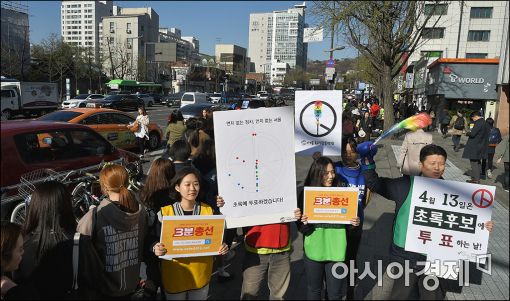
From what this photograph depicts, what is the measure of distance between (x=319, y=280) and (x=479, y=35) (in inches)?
2393

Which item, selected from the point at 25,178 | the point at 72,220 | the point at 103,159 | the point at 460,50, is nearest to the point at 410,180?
the point at 72,220

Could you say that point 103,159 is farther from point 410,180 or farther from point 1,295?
point 410,180

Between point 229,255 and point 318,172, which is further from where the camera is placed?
point 229,255

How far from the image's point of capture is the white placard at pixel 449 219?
3023 millimetres

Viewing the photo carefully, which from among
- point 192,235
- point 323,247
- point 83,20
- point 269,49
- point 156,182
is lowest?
point 323,247

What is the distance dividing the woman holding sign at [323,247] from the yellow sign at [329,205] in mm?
65

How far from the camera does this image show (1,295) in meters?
2.17

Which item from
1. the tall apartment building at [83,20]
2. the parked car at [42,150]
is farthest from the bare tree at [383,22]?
the tall apartment building at [83,20]

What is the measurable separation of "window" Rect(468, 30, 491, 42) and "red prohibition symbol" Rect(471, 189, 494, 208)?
5984 cm

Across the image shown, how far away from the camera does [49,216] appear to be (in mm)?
2604

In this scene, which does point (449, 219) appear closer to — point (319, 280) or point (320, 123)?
point (319, 280)

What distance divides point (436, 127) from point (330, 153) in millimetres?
26628

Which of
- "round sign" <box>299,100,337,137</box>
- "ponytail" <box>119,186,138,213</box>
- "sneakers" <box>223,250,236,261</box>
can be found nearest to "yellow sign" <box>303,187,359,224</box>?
"round sign" <box>299,100,337,137</box>

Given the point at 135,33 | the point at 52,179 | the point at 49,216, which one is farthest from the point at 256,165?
the point at 135,33
